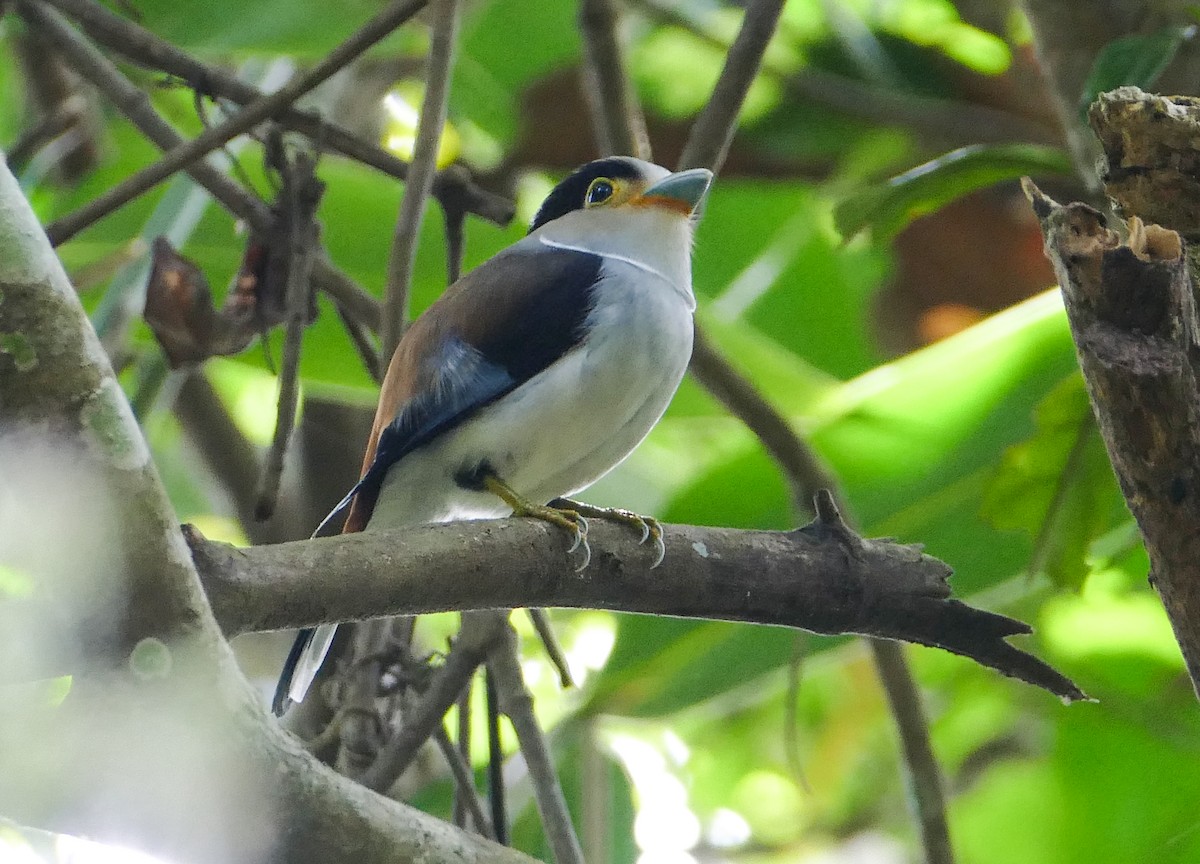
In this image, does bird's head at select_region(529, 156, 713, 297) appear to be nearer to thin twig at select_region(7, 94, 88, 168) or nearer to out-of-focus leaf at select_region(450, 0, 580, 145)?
thin twig at select_region(7, 94, 88, 168)

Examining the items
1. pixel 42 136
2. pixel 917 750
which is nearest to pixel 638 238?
pixel 917 750

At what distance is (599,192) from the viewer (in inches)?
92.3

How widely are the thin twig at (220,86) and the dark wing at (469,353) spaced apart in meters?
0.20

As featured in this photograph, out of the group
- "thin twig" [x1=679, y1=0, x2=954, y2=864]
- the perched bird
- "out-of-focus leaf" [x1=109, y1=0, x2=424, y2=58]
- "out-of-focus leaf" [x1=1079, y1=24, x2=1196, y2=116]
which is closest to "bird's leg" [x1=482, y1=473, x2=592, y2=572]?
the perched bird

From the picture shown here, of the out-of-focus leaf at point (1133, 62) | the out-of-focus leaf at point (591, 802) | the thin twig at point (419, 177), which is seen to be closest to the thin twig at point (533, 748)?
the thin twig at point (419, 177)

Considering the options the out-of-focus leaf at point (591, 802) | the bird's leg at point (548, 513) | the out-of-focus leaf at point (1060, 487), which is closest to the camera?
the bird's leg at point (548, 513)

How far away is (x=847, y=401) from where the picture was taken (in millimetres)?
2662

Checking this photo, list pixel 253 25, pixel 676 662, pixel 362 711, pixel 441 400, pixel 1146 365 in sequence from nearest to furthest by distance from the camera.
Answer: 1. pixel 1146 365
2. pixel 441 400
3. pixel 362 711
4. pixel 676 662
5. pixel 253 25

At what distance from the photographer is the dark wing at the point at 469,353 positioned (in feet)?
6.05

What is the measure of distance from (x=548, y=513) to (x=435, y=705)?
356 millimetres

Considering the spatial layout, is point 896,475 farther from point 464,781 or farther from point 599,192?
point 464,781

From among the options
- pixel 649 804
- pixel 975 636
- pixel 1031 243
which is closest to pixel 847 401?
pixel 975 636

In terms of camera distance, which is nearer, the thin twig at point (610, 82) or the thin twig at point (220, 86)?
the thin twig at point (220, 86)

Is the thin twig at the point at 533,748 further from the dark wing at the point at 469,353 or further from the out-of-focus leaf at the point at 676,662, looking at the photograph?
the out-of-focus leaf at the point at 676,662
